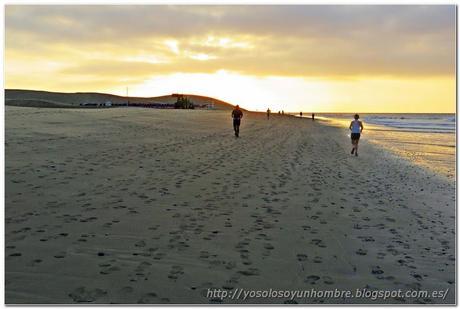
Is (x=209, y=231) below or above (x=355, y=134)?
below

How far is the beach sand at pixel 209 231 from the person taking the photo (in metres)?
4.73

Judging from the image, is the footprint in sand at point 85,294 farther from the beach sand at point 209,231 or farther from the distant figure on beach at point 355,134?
the distant figure on beach at point 355,134

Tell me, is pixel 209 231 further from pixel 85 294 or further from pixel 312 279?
pixel 85 294

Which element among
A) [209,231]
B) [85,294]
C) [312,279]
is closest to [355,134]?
[209,231]

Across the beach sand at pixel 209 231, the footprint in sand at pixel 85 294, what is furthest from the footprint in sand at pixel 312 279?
the footprint in sand at pixel 85 294

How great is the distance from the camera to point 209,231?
654 cm

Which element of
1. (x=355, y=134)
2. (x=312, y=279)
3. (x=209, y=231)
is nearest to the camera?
(x=312, y=279)

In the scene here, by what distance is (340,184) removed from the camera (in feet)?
36.2

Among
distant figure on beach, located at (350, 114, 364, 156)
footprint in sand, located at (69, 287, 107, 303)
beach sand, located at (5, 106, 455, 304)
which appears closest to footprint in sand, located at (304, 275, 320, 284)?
A: beach sand, located at (5, 106, 455, 304)

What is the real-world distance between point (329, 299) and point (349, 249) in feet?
5.38

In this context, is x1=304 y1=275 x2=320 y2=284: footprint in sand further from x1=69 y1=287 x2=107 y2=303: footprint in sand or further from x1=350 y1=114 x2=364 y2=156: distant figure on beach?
x1=350 y1=114 x2=364 y2=156: distant figure on beach

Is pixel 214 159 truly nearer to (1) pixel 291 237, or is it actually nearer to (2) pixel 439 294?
(1) pixel 291 237

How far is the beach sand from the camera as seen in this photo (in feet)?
15.5

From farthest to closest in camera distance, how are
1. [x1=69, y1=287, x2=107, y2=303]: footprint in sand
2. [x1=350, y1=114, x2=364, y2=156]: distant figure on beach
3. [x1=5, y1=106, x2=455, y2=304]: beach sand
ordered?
[x1=350, y1=114, x2=364, y2=156]: distant figure on beach
[x1=5, y1=106, x2=455, y2=304]: beach sand
[x1=69, y1=287, x2=107, y2=303]: footprint in sand
